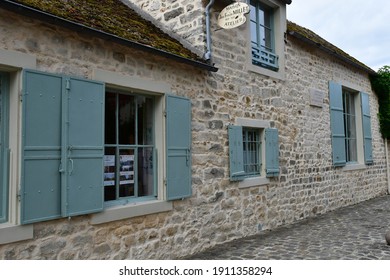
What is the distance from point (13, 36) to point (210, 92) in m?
2.98

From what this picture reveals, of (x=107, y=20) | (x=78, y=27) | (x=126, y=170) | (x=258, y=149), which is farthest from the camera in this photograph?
(x=258, y=149)

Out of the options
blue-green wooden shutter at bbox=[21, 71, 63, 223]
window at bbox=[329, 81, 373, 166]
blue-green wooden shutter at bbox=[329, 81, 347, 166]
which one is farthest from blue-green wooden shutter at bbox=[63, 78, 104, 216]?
window at bbox=[329, 81, 373, 166]

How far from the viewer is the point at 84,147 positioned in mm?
3684

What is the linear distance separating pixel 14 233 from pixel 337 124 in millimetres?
8081

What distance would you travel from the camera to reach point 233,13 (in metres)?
5.38

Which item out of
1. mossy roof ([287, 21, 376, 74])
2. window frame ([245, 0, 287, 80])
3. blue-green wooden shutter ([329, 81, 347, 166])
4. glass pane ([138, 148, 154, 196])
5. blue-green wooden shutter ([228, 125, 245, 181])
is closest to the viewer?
glass pane ([138, 148, 154, 196])

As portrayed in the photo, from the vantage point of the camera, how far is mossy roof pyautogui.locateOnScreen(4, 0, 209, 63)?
12.3 feet

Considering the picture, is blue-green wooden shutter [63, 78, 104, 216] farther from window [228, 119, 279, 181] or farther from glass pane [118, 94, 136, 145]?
window [228, 119, 279, 181]

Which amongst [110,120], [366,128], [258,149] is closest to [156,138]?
[110,120]

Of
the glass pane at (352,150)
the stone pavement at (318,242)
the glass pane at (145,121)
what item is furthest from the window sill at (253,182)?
the glass pane at (352,150)

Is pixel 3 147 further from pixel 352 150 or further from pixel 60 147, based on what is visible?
pixel 352 150

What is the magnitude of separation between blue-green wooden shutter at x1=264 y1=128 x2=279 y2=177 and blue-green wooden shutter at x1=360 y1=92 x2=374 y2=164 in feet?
15.6

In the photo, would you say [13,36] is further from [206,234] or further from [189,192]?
[206,234]

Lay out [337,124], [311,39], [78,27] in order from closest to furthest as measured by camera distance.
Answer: [78,27]
[311,39]
[337,124]
